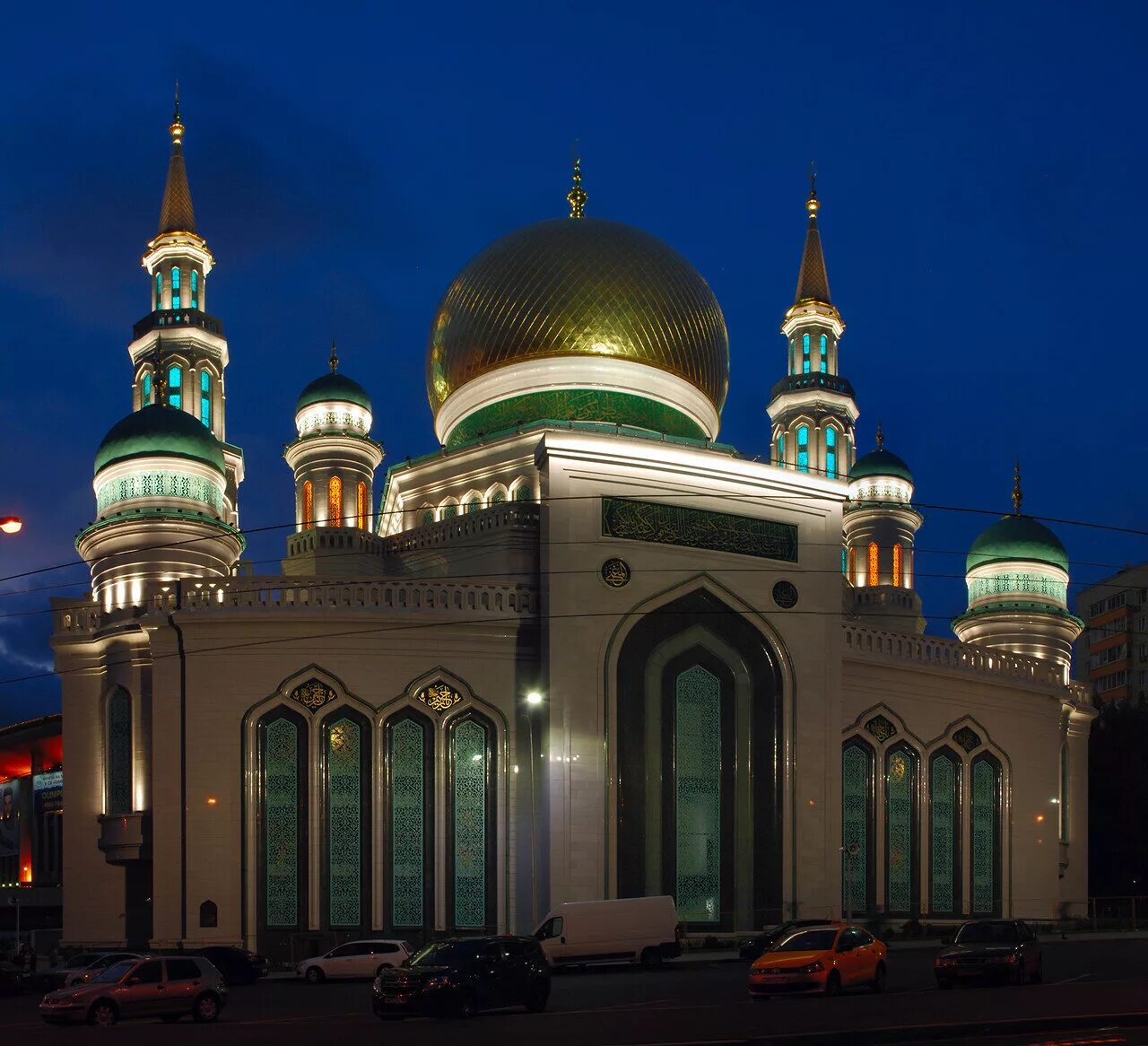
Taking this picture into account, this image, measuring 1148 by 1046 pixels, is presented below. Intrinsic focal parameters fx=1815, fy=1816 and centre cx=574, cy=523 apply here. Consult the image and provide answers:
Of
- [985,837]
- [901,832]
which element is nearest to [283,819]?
[901,832]

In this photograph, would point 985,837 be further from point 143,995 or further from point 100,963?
point 143,995

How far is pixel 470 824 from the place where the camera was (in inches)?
1227

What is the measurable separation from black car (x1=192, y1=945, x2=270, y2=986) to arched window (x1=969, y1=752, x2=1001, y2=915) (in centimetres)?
1666

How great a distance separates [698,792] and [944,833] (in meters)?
6.75

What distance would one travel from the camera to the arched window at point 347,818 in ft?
99.5

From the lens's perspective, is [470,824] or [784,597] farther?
[784,597]

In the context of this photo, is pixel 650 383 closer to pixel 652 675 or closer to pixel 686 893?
pixel 652 675

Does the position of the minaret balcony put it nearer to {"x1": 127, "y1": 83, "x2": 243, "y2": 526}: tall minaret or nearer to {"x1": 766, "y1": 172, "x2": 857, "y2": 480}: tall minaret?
{"x1": 127, "y1": 83, "x2": 243, "y2": 526}: tall minaret

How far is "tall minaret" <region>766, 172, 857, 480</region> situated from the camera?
46750 mm

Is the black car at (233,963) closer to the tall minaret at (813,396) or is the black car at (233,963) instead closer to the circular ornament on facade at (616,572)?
the circular ornament on facade at (616,572)

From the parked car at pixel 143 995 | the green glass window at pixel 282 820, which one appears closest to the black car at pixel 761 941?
the green glass window at pixel 282 820

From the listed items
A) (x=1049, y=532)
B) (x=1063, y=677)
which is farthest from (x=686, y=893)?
(x=1049, y=532)

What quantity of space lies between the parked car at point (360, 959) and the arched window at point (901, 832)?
12927 millimetres

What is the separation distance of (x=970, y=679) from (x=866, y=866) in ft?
15.6
